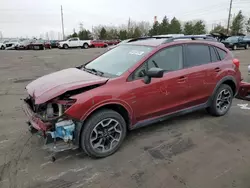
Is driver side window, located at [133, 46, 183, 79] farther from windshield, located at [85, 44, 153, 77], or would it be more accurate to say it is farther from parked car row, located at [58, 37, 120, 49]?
parked car row, located at [58, 37, 120, 49]

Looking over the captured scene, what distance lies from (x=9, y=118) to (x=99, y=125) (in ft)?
8.77

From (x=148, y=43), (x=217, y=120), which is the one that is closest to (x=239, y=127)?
(x=217, y=120)

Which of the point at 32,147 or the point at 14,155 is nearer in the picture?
the point at 14,155

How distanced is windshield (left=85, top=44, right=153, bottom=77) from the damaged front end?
97 cm

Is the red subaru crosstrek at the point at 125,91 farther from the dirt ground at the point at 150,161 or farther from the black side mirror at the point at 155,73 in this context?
the dirt ground at the point at 150,161

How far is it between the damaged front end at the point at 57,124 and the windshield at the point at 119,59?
0.97 meters

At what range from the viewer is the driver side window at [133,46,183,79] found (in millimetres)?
3379

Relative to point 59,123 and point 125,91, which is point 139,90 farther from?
point 59,123

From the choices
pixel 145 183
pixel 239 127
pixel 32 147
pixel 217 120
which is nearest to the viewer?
pixel 145 183

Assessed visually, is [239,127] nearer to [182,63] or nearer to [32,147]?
[182,63]

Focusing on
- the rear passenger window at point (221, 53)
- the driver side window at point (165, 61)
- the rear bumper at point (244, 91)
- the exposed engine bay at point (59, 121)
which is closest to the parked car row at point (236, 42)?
the rear bumper at point (244, 91)

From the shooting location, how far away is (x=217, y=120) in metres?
4.52

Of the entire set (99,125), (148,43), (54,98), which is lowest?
(99,125)

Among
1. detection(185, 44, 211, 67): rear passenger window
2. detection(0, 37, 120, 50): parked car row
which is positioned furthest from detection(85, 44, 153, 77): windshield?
detection(0, 37, 120, 50): parked car row
